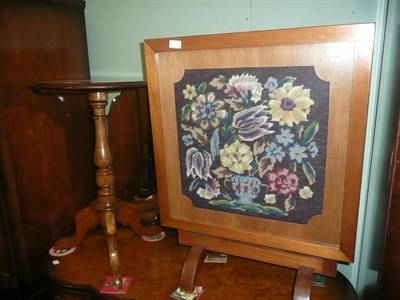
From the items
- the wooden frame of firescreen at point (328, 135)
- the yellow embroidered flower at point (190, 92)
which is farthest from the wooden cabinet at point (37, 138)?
the yellow embroidered flower at point (190, 92)

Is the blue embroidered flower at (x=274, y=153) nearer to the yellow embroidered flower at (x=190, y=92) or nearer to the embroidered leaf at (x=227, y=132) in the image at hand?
the embroidered leaf at (x=227, y=132)

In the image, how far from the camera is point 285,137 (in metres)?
0.77

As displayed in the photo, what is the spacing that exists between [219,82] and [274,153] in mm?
232

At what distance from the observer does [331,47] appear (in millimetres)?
690

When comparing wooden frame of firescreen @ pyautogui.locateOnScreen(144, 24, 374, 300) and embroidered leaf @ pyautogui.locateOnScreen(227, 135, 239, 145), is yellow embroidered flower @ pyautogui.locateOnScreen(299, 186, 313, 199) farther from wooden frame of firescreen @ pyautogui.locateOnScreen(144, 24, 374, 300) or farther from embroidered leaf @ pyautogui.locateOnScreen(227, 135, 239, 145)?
embroidered leaf @ pyautogui.locateOnScreen(227, 135, 239, 145)

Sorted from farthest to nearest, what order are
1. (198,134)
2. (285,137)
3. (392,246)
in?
1. (198,134)
2. (285,137)
3. (392,246)

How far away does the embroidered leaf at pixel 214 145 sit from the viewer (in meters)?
0.86

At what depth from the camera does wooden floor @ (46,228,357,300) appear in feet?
2.96

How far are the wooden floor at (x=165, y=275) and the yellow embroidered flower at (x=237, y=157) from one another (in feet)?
1.17

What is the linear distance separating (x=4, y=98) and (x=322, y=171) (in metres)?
0.98

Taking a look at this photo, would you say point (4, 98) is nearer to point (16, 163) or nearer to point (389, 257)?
point (16, 163)

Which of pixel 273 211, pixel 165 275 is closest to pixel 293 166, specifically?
pixel 273 211

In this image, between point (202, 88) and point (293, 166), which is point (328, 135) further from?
point (202, 88)


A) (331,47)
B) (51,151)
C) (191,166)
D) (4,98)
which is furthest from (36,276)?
(331,47)
